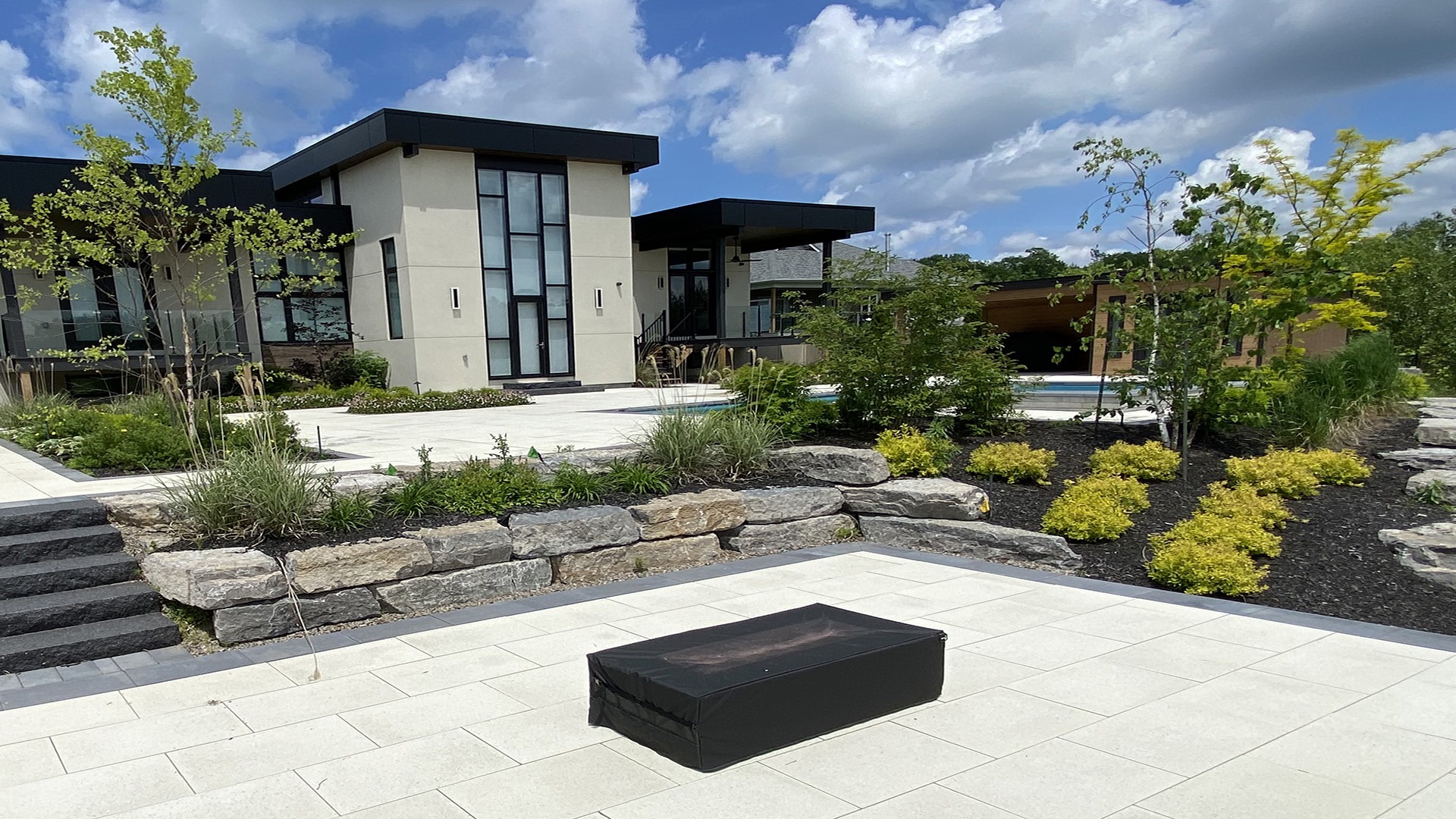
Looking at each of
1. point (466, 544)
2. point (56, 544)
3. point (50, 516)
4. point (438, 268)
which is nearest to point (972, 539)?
point (466, 544)

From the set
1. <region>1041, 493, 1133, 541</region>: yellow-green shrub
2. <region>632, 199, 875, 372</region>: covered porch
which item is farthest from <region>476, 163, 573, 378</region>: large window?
<region>1041, 493, 1133, 541</region>: yellow-green shrub

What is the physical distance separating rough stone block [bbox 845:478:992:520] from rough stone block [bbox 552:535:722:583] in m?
1.25

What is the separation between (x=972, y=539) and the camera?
603 cm

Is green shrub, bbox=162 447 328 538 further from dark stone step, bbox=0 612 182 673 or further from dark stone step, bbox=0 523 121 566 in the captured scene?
dark stone step, bbox=0 612 182 673

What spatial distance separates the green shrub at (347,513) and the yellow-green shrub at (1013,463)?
4.67 meters

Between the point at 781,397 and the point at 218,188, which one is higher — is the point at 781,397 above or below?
below

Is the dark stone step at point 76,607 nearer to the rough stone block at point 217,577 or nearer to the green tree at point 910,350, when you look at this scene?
the rough stone block at point 217,577

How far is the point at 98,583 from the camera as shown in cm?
466

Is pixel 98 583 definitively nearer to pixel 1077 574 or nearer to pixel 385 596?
pixel 385 596

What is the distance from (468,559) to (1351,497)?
21.0 ft

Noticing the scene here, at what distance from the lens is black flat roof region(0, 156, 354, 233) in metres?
14.8

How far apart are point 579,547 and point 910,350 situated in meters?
3.91

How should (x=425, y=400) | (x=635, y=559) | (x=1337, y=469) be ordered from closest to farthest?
(x=635, y=559) → (x=1337, y=469) → (x=425, y=400)

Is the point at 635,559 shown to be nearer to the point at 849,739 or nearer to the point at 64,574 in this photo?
the point at 849,739
